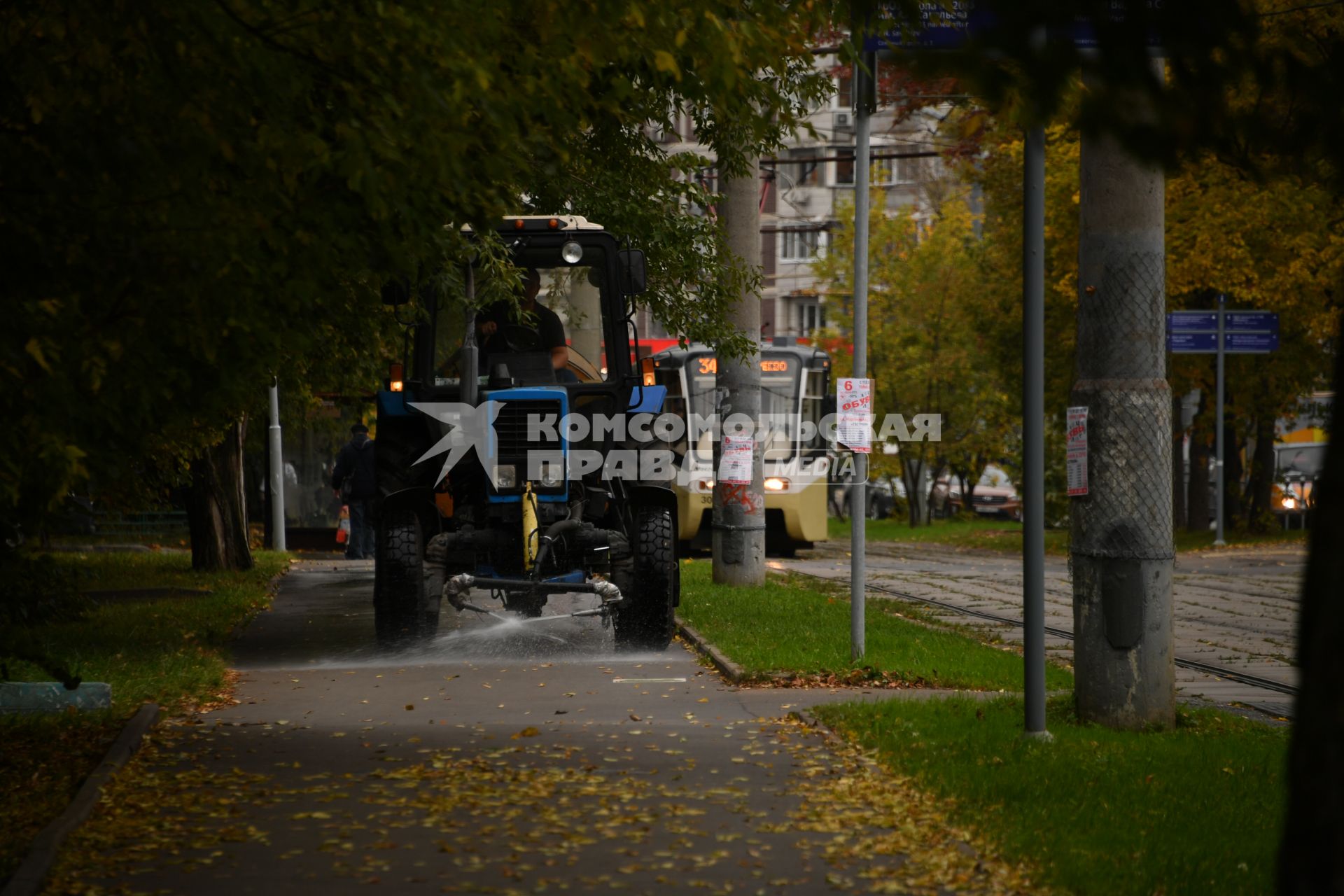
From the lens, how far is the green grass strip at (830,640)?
1214cm

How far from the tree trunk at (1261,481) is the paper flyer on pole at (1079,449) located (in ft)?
87.0

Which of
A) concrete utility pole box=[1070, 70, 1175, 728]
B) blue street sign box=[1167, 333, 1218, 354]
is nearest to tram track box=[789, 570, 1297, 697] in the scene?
concrete utility pole box=[1070, 70, 1175, 728]

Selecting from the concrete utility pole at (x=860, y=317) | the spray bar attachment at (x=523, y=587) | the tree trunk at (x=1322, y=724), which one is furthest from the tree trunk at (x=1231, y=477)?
the tree trunk at (x=1322, y=724)

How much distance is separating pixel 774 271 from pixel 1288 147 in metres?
76.9

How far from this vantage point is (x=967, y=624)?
55.0 ft

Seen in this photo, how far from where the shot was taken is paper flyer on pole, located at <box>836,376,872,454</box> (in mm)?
12172

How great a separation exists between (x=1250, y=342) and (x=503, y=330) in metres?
19.5

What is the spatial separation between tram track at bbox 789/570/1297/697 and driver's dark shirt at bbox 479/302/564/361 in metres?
4.51

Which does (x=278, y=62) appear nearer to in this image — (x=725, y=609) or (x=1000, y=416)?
(x=725, y=609)

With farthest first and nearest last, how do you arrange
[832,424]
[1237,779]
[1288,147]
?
[832,424], [1237,779], [1288,147]

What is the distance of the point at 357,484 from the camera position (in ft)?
86.1

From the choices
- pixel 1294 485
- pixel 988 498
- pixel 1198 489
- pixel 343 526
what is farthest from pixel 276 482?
pixel 988 498

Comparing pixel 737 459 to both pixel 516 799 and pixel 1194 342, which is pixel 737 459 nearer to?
pixel 516 799

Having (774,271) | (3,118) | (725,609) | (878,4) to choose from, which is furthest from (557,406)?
(774,271)
